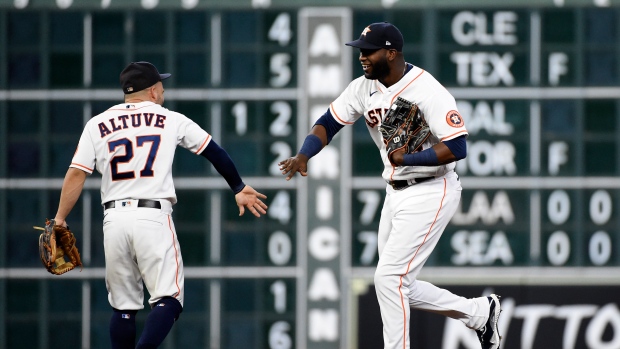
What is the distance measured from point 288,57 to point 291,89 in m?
0.24

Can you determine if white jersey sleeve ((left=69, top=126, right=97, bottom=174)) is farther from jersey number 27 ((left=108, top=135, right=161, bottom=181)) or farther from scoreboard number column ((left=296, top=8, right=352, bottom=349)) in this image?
scoreboard number column ((left=296, top=8, right=352, bottom=349))

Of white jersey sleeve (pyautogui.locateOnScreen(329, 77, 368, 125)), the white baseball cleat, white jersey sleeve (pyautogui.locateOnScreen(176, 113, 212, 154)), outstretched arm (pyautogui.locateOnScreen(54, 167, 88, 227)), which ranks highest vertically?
white jersey sleeve (pyautogui.locateOnScreen(329, 77, 368, 125))

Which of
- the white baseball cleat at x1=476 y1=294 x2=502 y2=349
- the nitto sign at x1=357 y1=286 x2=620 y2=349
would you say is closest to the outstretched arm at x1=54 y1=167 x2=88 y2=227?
the white baseball cleat at x1=476 y1=294 x2=502 y2=349

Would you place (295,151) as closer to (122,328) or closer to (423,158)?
(122,328)

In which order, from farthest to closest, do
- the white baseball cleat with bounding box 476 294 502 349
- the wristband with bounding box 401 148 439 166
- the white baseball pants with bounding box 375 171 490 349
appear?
the white baseball cleat with bounding box 476 294 502 349 → the white baseball pants with bounding box 375 171 490 349 → the wristband with bounding box 401 148 439 166

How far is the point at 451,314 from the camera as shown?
6949 millimetres

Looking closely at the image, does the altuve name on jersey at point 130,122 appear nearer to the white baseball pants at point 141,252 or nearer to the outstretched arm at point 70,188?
the outstretched arm at point 70,188

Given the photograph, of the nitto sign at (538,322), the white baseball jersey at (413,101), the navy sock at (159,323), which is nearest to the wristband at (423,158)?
the white baseball jersey at (413,101)

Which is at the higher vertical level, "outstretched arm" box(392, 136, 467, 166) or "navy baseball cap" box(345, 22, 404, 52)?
"navy baseball cap" box(345, 22, 404, 52)

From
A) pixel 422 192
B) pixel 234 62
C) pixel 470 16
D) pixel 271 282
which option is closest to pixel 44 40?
pixel 234 62

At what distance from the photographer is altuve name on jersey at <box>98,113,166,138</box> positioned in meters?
6.79

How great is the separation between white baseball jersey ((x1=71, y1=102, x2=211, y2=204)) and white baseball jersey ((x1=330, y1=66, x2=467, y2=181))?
97 centimetres

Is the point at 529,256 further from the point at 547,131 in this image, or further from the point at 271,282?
the point at 271,282

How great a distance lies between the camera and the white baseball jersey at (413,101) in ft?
21.4
